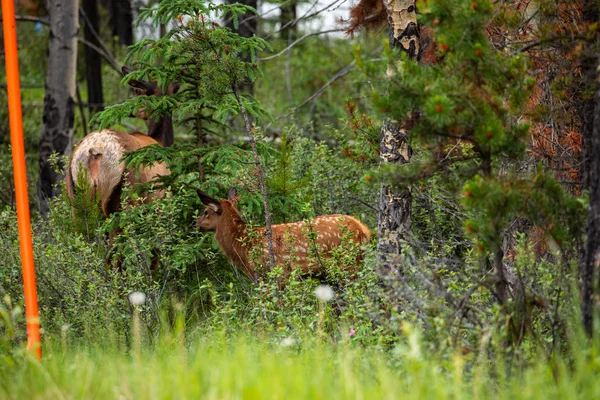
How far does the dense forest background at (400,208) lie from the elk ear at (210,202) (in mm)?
297

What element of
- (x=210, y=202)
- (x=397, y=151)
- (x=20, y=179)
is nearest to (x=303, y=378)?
(x=20, y=179)

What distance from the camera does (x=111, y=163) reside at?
9945 millimetres

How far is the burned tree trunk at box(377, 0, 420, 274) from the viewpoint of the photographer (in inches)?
305

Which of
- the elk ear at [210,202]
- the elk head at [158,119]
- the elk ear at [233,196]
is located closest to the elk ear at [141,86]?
the elk head at [158,119]

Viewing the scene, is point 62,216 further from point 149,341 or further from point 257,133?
point 149,341

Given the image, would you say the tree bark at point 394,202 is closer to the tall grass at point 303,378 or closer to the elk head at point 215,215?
the elk head at point 215,215

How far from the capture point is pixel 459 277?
780cm

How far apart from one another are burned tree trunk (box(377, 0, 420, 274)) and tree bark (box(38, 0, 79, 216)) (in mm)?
8382

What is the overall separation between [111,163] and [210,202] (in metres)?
2.01

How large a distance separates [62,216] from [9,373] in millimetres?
4894

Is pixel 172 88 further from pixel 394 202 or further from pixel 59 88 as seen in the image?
pixel 59 88

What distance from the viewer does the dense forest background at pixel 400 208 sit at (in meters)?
5.56

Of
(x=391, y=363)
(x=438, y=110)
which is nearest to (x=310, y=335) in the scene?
(x=391, y=363)

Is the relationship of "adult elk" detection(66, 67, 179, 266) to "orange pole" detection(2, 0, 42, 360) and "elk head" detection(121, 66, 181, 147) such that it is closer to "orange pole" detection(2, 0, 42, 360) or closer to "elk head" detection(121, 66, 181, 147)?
"elk head" detection(121, 66, 181, 147)
